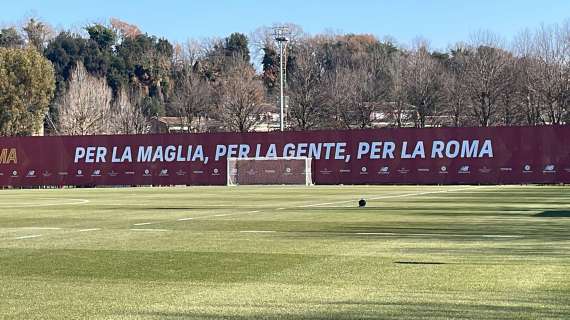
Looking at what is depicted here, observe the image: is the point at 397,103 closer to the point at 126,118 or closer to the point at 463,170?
the point at 126,118

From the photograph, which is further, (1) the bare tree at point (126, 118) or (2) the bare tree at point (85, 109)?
(1) the bare tree at point (126, 118)

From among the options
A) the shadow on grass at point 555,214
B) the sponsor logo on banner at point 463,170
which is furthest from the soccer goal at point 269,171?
the shadow on grass at point 555,214

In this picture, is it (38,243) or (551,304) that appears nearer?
(551,304)

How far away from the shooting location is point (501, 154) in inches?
1912

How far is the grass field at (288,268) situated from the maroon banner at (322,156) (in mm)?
28741

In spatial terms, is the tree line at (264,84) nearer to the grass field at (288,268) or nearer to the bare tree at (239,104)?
the bare tree at (239,104)

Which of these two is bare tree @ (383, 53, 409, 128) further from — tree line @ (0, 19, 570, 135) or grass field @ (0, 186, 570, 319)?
grass field @ (0, 186, 570, 319)

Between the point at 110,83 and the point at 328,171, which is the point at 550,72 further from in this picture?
the point at 110,83

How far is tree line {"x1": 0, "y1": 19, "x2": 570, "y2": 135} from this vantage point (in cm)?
7800

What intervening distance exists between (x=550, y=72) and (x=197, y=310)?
70.9 meters

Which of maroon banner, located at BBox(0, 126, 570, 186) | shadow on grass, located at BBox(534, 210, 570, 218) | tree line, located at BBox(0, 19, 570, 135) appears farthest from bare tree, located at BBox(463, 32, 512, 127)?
shadow on grass, located at BBox(534, 210, 570, 218)

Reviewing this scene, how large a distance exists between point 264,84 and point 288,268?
10017cm

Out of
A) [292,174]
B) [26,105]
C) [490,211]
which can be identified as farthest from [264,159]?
[26,105]

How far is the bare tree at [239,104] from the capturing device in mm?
87250
